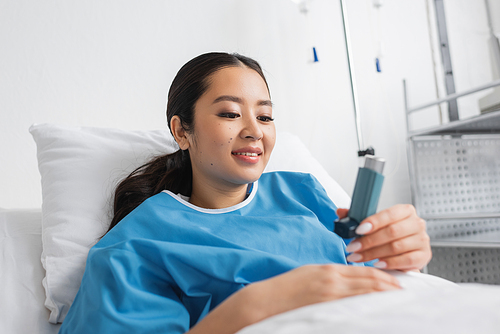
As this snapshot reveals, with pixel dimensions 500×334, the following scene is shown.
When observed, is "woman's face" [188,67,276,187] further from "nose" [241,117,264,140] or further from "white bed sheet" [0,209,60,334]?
"white bed sheet" [0,209,60,334]

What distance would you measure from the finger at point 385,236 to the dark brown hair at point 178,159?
1.41 ft

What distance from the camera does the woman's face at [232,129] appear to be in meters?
0.75

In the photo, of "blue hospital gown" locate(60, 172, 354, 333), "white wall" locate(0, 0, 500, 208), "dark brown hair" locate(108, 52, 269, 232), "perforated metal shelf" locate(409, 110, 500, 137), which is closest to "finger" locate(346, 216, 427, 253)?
"blue hospital gown" locate(60, 172, 354, 333)

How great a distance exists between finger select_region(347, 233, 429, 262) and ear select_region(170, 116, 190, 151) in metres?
0.45

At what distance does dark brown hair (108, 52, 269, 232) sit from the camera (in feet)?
2.70

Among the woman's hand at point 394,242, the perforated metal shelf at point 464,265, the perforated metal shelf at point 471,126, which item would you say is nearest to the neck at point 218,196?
the woman's hand at point 394,242

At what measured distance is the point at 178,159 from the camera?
949mm

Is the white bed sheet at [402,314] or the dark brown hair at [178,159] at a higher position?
the dark brown hair at [178,159]

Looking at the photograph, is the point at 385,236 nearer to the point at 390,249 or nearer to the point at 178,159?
the point at 390,249

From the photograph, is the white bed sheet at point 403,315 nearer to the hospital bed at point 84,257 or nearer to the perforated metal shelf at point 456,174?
the hospital bed at point 84,257

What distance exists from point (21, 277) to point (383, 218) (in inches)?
27.0

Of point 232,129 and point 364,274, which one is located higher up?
point 232,129

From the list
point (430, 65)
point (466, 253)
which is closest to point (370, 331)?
point (466, 253)

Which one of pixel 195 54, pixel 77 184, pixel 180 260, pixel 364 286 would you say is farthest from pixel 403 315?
pixel 195 54
